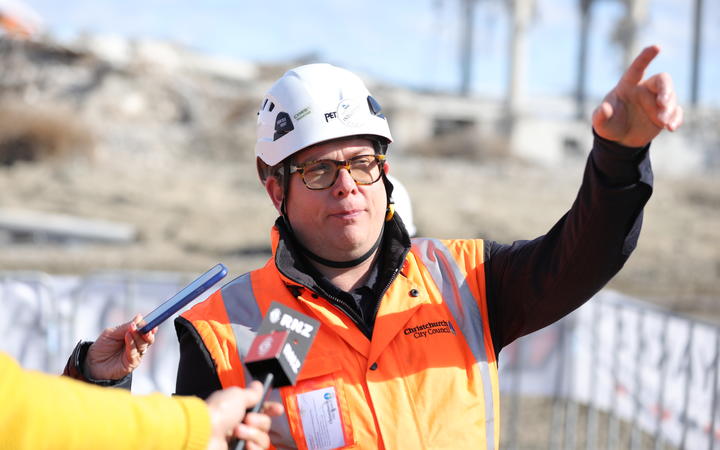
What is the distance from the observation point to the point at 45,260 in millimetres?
16141

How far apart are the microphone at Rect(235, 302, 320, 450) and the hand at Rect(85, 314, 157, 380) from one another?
640mm

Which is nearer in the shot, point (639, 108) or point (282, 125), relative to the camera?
point (639, 108)

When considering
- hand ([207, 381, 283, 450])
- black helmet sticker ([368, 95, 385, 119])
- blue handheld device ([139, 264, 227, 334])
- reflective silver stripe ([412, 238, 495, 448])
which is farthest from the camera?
black helmet sticker ([368, 95, 385, 119])

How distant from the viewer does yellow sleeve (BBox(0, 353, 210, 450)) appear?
1.52m

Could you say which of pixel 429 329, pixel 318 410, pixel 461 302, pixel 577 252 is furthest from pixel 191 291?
pixel 577 252

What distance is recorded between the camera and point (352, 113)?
2652 mm

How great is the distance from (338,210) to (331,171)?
0.14 m

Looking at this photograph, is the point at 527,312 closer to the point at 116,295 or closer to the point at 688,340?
the point at 688,340

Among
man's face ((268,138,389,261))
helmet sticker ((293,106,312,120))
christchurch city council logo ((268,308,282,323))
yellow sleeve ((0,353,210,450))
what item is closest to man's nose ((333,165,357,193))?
man's face ((268,138,389,261))

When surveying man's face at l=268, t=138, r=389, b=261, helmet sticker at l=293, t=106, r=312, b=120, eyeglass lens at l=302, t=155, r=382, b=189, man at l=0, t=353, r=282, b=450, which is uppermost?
helmet sticker at l=293, t=106, r=312, b=120

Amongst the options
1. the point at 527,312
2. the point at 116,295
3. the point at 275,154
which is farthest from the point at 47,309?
the point at 527,312

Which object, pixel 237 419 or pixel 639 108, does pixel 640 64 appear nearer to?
pixel 639 108

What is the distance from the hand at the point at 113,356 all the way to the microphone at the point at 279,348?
640 mm

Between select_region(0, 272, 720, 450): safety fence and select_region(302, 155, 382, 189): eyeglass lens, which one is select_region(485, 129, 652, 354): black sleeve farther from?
select_region(0, 272, 720, 450): safety fence
